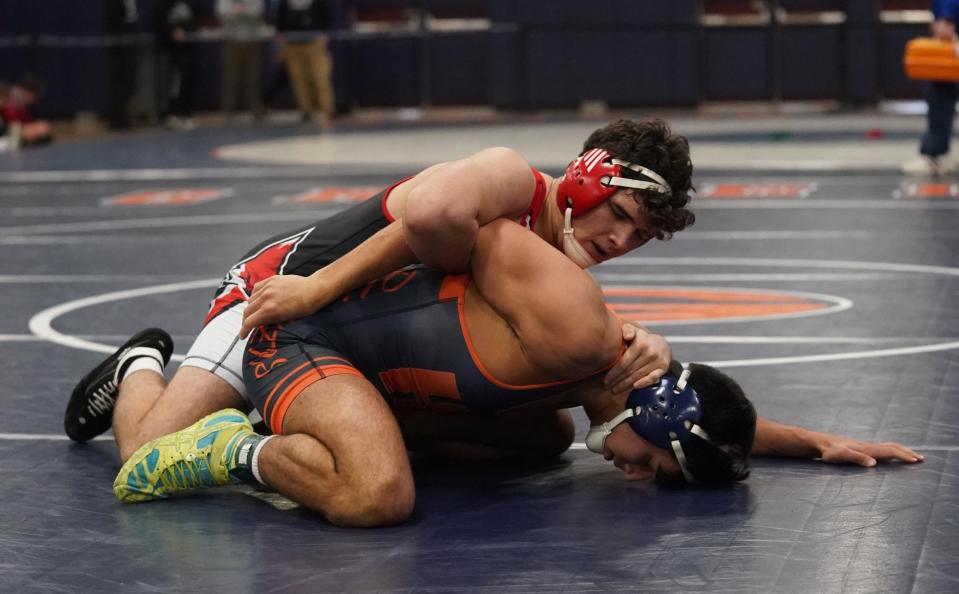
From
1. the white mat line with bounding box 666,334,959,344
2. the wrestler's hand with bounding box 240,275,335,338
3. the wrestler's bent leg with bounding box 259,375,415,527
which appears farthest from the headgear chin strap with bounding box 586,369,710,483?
the white mat line with bounding box 666,334,959,344

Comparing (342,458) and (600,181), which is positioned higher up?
(600,181)

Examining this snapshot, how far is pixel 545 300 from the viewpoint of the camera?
387 centimetres

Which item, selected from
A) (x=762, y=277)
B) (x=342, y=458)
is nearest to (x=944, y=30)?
(x=762, y=277)

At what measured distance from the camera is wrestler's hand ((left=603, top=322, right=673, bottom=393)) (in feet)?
13.3

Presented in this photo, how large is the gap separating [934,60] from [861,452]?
7.13 metres

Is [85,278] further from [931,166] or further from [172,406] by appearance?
[931,166]

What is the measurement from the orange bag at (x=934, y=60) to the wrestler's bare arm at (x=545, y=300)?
24.7ft

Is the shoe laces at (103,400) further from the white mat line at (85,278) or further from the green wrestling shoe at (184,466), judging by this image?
the white mat line at (85,278)

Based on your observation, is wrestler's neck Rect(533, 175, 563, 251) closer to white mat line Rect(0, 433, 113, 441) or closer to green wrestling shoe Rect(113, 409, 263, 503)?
green wrestling shoe Rect(113, 409, 263, 503)

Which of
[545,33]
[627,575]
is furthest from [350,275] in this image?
[545,33]

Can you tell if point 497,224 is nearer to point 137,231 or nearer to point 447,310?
point 447,310

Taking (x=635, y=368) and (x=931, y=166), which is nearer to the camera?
(x=635, y=368)

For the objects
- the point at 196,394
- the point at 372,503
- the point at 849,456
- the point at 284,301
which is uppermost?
the point at 284,301

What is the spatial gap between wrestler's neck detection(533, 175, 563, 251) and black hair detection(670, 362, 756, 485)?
1.54 ft
